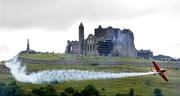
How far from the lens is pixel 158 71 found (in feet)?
607
